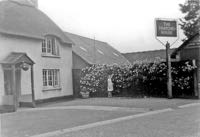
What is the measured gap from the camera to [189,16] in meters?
45.3

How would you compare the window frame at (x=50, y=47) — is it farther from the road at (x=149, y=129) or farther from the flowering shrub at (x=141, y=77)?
the road at (x=149, y=129)

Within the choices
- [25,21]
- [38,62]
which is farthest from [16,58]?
[25,21]

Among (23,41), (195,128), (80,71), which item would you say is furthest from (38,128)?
(80,71)

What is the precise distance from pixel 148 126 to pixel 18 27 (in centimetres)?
1226

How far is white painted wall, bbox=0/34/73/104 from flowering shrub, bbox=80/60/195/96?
4.56ft

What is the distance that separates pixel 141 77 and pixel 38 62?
6986 millimetres

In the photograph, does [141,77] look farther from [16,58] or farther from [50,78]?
[16,58]

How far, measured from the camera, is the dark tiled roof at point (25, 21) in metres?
19.4

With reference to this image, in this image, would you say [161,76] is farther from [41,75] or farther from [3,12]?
[3,12]

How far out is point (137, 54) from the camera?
4800cm

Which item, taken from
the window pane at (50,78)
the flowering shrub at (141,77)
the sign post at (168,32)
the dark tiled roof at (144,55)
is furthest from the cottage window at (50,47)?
the dark tiled roof at (144,55)

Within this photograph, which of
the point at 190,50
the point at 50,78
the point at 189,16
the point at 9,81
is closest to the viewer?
the point at 9,81

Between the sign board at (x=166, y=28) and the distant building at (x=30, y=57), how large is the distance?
279 inches

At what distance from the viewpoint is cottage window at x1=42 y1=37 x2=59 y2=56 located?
22.3m
